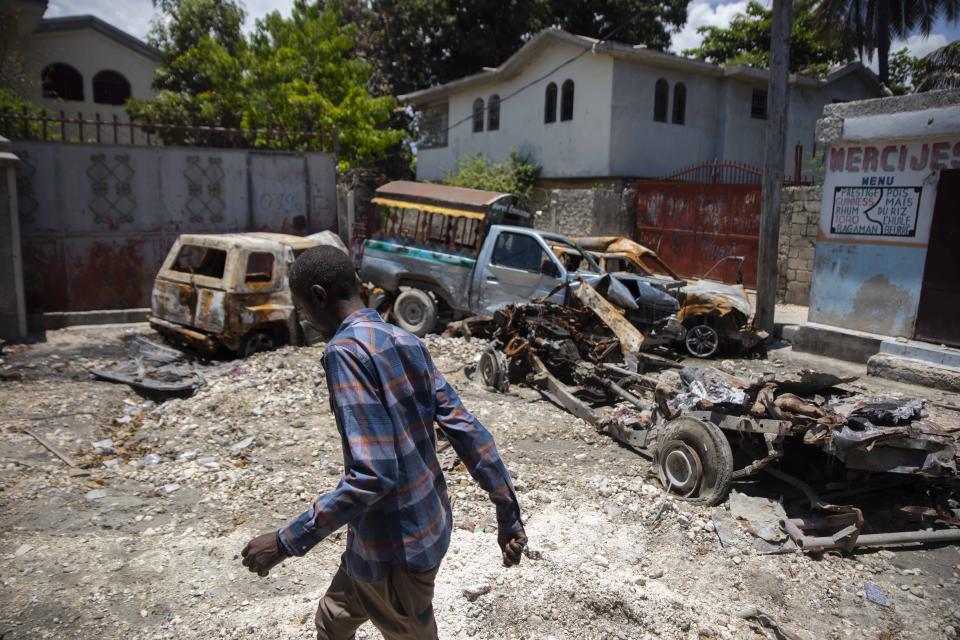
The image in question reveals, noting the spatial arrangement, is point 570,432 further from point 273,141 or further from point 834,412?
point 273,141

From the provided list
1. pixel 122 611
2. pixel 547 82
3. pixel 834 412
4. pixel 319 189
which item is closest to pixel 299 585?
pixel 122 611

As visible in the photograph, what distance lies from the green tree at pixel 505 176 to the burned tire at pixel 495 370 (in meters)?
11.5

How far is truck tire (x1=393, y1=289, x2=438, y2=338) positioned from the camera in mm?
9852

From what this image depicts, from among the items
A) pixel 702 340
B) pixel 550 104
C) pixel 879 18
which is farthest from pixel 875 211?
pixel 879 18

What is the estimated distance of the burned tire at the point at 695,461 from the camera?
4586mm

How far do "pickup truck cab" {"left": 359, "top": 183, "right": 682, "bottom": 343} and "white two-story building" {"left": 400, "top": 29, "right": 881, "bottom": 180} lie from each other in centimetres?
838

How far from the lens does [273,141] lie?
15.5m

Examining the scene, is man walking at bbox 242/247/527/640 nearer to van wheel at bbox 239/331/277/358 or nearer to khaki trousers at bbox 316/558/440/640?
khaki trousers at bbox 316/558/440/640

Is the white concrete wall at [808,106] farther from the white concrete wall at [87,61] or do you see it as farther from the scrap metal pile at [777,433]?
the white concrete wall at [87,61]

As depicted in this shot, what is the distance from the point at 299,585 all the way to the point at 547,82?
1787 centimetres

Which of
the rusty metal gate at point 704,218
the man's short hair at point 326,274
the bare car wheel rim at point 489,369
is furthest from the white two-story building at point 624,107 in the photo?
the man's short hair at point 326,274

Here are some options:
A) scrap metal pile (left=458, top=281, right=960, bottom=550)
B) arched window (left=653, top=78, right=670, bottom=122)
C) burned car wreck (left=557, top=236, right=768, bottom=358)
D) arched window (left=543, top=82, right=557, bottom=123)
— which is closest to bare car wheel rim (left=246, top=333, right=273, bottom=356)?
scrap metal pile (left=458, top=281, right=960, bottom=550)

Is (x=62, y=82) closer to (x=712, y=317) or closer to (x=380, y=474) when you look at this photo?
(x=712, y=317)

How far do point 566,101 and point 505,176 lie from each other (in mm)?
2813
